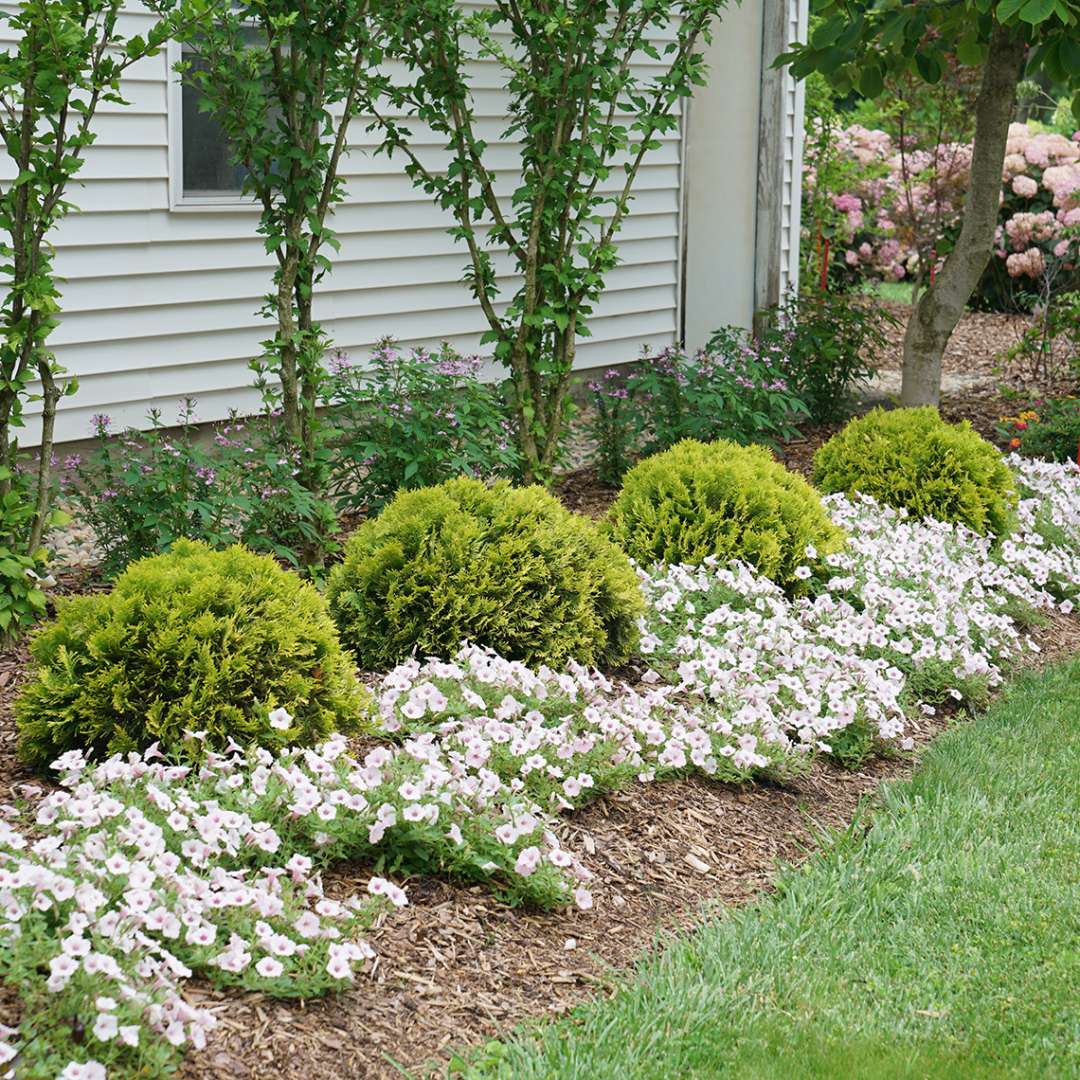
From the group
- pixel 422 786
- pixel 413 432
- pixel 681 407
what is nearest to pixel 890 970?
pixel 422 786

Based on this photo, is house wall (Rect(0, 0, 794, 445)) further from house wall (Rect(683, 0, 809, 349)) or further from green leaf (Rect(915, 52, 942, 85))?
green leaf (Rect(915, 52, 942, 85))

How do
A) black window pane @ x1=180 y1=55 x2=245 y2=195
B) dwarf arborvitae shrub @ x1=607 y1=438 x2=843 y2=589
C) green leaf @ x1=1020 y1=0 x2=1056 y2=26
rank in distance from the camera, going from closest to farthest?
dwarf arborvitae shrub @ x1=607 y1=438 x2=843 y2=589 < green leaf @ x1=1020 y1=0 x2=1056 y2=26 < black window pane @ x1=180 y1=55 x2=245 y2=195

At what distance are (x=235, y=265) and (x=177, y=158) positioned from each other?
597 millimetres

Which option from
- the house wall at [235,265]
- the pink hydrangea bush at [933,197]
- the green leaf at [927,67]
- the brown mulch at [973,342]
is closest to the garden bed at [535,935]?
the house wall at [235,265]

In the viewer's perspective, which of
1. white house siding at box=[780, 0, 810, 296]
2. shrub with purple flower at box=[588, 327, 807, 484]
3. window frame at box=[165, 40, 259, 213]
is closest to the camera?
window frame at box=[165, 40, 259, 213]

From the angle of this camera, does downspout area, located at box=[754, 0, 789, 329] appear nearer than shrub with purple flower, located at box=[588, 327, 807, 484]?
No

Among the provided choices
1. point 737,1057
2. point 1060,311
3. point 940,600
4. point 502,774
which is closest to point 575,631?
point 502,774

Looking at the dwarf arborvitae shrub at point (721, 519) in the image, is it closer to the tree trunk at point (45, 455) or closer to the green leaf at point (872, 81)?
the tree trunk at point (45, 455)

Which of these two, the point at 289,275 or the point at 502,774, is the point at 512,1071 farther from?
the point at 289,275

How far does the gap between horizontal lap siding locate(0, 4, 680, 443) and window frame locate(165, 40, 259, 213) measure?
21 millimetres

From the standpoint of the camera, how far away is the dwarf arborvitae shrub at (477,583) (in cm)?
443

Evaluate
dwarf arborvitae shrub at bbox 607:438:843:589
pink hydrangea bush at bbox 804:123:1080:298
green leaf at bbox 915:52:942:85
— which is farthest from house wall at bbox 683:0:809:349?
dwarf arborvitae shrub at bbox 607:438:843:589

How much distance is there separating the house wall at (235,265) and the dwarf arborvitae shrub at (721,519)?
237 centimetres

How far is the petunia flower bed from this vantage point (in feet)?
8.14
